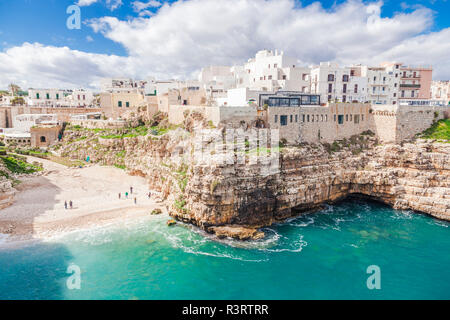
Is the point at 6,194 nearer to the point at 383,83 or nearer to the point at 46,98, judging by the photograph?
the point at 46,98

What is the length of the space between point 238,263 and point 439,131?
3472cm

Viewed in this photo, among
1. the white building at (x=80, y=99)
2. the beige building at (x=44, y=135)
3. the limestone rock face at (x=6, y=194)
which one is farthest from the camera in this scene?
the white building at (x=80, y=99)

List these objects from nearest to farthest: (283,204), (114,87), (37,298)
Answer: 1. (37,298)
2. (283,204)
3. (114,87)

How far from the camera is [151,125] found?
147 feet

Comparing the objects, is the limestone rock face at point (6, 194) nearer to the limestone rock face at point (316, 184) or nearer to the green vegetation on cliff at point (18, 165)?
the green vegetation on cliff at point (18, 165)

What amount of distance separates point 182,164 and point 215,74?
30799 mm

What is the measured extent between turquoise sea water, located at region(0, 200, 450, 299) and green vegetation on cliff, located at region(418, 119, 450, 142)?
13304mm

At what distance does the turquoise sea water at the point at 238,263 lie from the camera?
63.4 feet

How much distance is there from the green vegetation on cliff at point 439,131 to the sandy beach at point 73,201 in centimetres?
3661

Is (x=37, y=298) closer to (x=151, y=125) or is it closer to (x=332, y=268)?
(x=332, y=268)

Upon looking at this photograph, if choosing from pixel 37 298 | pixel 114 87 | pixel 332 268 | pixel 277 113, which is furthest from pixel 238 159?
pixel 114 87

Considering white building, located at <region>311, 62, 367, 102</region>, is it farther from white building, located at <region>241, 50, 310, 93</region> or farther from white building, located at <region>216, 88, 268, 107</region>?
white building, located at <region>216, 88, 268, 107</region>

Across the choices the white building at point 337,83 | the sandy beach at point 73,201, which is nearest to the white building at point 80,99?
the sandy beach at point 73,201

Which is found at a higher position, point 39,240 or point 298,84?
point 298,84
